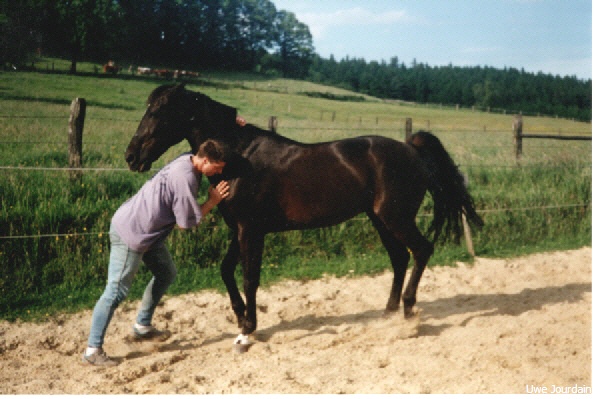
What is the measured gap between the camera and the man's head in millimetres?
3316

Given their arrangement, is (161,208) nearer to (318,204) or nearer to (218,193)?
(218,193)

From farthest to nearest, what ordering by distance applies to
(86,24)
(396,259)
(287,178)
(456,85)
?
(456,85)
(86,24)
(396,259)
(287,178)

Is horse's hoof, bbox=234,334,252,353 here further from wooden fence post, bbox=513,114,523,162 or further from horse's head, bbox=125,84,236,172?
wooden fence post, bbox=513,114,523,162

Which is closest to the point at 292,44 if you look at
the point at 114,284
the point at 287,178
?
the point at 287,178

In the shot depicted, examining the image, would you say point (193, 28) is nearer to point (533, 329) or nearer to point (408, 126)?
point (408, 126)

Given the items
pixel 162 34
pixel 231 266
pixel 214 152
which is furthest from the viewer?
pixel 162 34

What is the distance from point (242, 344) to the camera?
3.89 m

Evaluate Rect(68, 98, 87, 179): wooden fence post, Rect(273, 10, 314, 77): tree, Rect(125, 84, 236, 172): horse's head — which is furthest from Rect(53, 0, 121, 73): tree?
Rect(125, 84, 236, 172): horse's head

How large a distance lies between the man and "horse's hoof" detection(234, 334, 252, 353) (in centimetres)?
93

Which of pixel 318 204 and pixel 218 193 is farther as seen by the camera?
pixel 318 204

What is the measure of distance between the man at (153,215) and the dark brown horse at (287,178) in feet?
1.08

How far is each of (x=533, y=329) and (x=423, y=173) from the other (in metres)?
1.67

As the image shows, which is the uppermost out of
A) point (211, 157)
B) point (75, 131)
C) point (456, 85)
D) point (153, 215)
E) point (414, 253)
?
point (456, 85)

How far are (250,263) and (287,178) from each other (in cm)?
77
